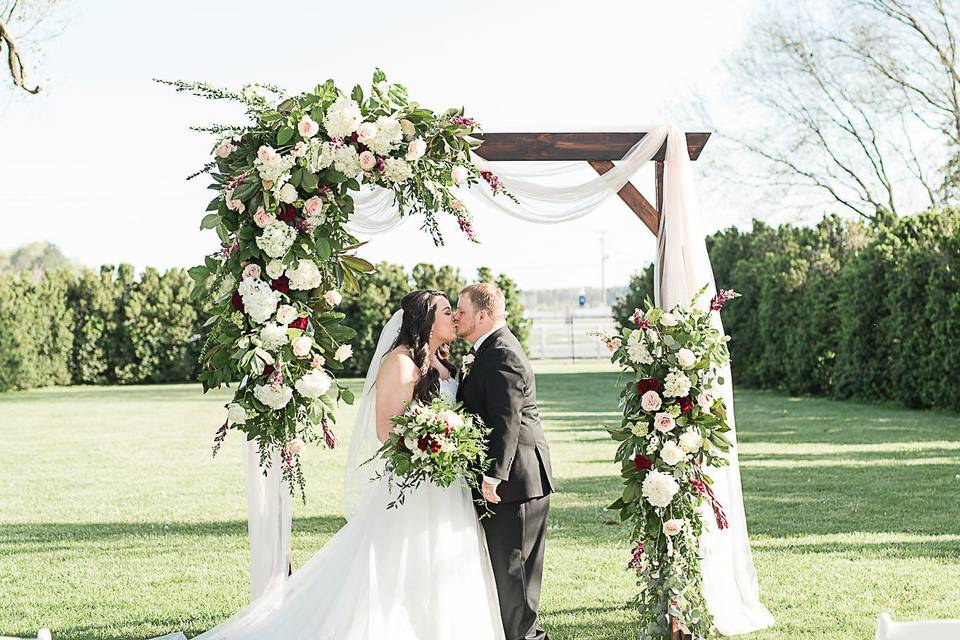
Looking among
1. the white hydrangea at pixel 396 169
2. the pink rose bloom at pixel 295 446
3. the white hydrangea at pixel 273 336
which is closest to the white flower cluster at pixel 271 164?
the white hydrangea at pixel 396 169

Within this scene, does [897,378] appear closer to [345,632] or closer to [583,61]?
[583,61]

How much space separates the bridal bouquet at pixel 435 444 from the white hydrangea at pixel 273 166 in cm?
137

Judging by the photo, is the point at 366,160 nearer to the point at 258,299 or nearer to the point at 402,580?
the point at 258,299

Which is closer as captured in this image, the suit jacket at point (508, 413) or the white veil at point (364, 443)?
the suit jacket at point (508, 413)

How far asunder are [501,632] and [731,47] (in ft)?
90.2

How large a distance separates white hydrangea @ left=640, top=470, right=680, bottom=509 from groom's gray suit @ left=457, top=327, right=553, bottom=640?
0.53 metres

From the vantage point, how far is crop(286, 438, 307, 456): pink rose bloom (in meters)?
5.37

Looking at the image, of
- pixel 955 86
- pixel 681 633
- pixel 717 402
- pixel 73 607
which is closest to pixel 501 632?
pixel 681 633

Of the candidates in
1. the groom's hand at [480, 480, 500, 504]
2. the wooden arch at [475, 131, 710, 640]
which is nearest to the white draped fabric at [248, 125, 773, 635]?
the wooden arch at [475, 131, 710, 640]

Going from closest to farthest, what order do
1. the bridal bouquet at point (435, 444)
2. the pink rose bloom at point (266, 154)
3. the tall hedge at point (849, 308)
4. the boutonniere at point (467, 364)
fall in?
the bridal bouquet at point (435, 444)
the pink rose bloom at point (266, 154)
the boutonniere at point (467, 364)
the tall hedge at point (849, 308)

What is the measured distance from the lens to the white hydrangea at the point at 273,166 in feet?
17.0

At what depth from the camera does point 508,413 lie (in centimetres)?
532

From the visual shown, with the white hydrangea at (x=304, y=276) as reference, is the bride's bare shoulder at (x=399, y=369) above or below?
below

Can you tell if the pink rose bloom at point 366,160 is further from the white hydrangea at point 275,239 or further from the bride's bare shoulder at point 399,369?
the bride's bare shoulder at point 399,369
